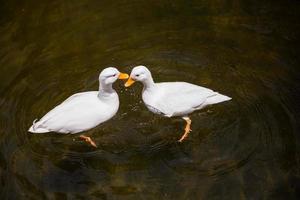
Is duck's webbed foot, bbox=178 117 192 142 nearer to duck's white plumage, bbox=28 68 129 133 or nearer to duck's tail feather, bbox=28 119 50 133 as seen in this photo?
duck's white plumage, bbox=28 68 129 133

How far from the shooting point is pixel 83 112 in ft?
13.7

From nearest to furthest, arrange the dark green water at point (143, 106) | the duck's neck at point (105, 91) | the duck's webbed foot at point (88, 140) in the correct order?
the dark green water at point (143, 106), the duck's neck at point (105, 91), the duck's webbed foot at point (88, 140)

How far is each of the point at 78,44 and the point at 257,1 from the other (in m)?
2.08

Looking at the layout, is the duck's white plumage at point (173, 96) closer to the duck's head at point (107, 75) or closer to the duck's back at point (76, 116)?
the duck's head at point (107, 75)

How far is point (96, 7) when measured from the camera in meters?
5.93

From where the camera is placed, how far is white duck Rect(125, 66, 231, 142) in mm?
4262

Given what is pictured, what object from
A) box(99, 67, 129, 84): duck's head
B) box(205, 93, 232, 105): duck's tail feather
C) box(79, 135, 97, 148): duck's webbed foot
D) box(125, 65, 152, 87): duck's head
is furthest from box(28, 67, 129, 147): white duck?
box(205, 93, 232, 105): duck's tail feather

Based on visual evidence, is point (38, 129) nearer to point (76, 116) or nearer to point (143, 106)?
point (76, 116)

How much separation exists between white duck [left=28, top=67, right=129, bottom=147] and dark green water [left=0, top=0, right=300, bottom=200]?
0.33 m

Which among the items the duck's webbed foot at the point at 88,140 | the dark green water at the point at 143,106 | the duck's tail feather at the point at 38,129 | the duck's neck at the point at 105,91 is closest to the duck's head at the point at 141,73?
the duck's neck at the point at 105,91

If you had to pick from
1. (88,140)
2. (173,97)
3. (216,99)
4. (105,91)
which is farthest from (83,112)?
(216,99)

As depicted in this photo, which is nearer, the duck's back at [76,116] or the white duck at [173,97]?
the duck's back at [76,116]

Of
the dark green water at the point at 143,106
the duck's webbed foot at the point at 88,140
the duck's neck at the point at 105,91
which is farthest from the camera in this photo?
the duck's webbed foot at the point at 88,140

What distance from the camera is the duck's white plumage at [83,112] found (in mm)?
4137
